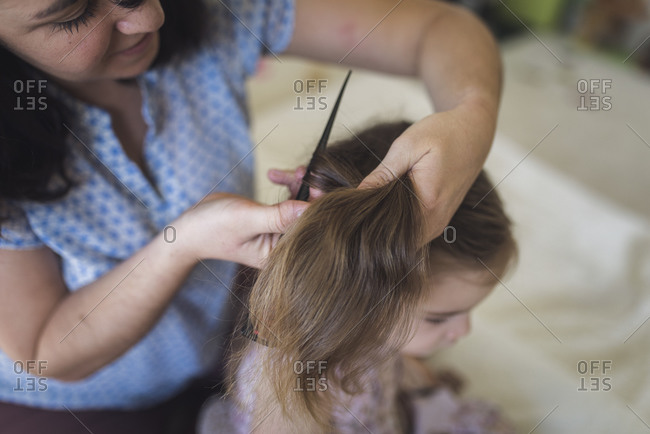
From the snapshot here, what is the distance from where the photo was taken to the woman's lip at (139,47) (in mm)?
615

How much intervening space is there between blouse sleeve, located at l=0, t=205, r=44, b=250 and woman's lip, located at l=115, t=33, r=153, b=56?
0.67ft

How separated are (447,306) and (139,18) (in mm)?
496

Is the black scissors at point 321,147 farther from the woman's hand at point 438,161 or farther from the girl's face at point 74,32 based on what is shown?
the girl's face at point 74,32

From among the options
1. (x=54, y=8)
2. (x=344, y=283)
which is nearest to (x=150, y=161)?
(x=54, y=8)

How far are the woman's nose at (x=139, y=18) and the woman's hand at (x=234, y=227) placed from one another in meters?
0.18

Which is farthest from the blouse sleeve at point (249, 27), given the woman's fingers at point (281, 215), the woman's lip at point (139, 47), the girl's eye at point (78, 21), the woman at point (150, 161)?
the woman's fingers at point (281, 215)

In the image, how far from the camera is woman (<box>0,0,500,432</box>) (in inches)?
21.1

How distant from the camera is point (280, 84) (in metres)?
1.88

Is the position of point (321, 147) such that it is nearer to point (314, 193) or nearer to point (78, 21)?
point (314, 193)

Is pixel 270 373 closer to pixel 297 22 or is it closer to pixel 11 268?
pixel 11 268

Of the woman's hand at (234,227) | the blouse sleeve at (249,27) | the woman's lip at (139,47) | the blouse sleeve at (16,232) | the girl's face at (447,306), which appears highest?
the woman's lip at (139,47)

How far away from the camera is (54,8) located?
49cm

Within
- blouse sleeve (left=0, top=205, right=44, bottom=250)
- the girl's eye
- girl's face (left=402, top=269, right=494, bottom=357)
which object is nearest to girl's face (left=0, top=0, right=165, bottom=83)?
the girl's eye

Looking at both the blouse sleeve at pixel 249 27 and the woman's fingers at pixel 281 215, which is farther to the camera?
the blouse sleeve at pixel 249 27
